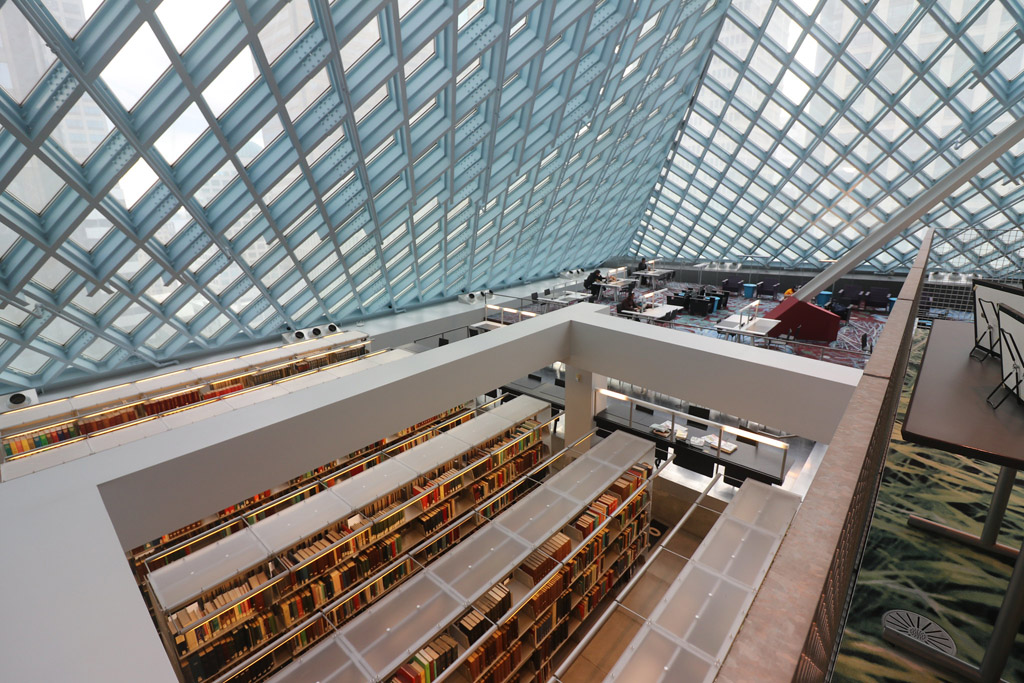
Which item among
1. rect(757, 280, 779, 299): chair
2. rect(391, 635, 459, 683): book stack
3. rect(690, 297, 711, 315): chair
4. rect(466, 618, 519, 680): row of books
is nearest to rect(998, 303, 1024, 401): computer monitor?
rect(391, 635, 459, 683): book stack

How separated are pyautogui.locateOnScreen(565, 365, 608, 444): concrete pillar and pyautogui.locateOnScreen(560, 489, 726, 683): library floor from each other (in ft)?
7.07

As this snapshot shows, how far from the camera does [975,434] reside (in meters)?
1.69

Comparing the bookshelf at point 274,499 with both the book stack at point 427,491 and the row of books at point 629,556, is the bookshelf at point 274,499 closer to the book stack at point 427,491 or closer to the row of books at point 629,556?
the book stack at point 427,491

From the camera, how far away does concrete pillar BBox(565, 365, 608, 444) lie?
9250 millimetres

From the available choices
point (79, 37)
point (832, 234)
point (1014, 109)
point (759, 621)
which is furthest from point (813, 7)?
point (759, 621)

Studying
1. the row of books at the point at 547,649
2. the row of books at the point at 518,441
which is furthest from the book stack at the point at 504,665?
the row of books at the point at 518,441

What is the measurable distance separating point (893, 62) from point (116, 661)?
21.3 metres

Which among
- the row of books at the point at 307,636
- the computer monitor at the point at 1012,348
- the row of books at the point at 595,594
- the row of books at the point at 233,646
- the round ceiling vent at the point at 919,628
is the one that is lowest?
the row of books at the point at 595,594

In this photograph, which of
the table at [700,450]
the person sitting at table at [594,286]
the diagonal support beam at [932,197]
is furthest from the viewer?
the person sitting at table at [594,286]

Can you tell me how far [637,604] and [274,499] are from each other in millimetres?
5523

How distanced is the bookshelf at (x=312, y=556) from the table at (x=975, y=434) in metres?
4.94

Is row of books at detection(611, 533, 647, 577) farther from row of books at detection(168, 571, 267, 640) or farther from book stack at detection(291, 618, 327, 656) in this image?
row of books at detection(168, 571, 267, 640)

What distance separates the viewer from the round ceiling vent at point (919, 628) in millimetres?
1995

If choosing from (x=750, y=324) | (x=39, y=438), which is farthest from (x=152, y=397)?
(x=750, y=324)
